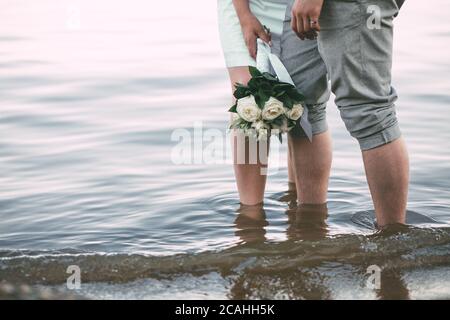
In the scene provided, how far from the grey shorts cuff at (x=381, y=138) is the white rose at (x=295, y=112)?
383mm

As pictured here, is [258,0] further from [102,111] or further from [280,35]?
[102,111]

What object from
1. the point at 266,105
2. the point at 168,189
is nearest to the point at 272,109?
the point at 266,105

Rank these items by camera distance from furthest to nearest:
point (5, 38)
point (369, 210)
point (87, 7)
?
point (87, 7) → point (5, 38) → point (369, 210)

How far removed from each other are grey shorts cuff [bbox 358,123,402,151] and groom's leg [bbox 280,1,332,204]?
0.48 m

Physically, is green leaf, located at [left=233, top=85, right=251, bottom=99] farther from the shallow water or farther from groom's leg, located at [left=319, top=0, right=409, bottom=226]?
the shallow water

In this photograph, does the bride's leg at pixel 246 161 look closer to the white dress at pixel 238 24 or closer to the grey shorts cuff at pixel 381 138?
the white dress at pixel 238 24

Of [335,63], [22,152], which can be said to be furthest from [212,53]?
[335,63]

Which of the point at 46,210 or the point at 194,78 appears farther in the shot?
the point at 194,78

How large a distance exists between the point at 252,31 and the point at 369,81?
71cm

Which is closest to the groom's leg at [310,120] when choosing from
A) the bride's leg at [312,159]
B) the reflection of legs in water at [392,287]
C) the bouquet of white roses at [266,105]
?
the bride's leg at [312,159]

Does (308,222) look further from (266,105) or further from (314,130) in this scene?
(266,105)

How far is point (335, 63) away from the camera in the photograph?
4.26 meters

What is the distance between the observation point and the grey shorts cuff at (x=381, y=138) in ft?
14.1

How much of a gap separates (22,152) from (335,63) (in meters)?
2.39
